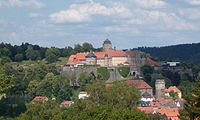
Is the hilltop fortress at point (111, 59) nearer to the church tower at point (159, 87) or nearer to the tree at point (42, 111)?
the church tower at point (159, 87)

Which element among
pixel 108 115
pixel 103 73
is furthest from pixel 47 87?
pixel 108 115

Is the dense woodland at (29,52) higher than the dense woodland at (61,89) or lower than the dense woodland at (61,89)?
higher

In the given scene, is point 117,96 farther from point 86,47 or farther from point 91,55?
point 86,47

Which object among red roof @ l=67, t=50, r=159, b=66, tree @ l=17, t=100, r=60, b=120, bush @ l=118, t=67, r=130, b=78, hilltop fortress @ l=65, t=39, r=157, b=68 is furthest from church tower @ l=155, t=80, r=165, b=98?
tree @ l=17, t=100, r=60, b=120

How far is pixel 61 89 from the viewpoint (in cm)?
11212

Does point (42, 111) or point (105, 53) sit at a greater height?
point (105, 53)

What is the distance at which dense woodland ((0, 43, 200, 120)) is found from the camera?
40.7 metres

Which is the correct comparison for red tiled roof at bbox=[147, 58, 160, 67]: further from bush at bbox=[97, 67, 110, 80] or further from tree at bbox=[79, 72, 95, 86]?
tree at bbox=[79, 72, 95, 86]

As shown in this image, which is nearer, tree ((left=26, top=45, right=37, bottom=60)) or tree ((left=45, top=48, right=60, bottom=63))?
tree ((left=45, top=48, right=60, bottom=63))

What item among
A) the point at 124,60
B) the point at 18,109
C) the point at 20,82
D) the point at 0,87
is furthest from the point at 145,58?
the point at 0,87

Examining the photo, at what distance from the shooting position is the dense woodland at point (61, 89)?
40688 millimetres

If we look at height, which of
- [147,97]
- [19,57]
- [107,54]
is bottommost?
[147,97]

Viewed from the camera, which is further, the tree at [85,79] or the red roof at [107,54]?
the red roof at [107,54]

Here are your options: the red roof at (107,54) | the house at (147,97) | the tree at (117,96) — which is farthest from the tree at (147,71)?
the tree at (117,96)
